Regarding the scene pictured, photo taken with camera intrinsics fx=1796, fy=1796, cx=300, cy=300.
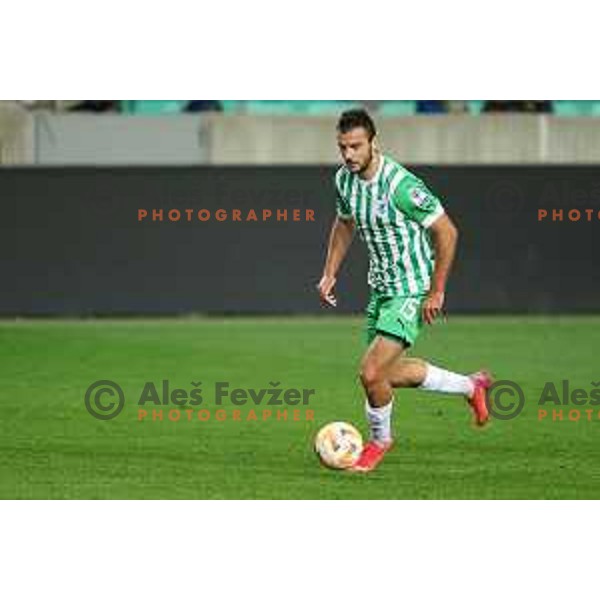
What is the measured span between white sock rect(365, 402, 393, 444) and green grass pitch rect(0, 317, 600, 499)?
14cm

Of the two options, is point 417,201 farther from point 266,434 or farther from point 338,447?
point 266,434

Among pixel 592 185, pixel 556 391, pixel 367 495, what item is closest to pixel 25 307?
pixel 556 391

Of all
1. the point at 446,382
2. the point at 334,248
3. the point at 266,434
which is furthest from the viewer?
the point at 266,434

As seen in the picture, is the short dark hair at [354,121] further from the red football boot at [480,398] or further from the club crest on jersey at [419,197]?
the red football boot at [480,398]

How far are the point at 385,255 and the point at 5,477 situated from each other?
208 centimetres

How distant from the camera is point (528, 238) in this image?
14.4 meters

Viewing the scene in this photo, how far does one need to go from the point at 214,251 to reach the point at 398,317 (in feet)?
19.9

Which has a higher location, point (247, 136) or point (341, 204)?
point (247, 136)

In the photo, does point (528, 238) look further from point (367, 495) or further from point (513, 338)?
point (367, 495)

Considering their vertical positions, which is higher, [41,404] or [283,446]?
[41,404]

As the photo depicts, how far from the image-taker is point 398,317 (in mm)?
8523

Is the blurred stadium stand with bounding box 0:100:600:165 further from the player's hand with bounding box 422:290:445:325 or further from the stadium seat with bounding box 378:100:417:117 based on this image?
the player's hand with bounding box 422:290:445:325

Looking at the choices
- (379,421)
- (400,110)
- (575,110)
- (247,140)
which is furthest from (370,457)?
(247,140)

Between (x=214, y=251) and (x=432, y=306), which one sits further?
(x=214, y=251)
